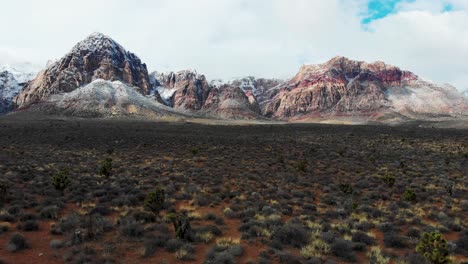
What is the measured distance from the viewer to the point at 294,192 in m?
22.2

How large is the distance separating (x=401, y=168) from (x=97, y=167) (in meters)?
25.7

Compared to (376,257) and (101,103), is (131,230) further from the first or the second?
(101,103)

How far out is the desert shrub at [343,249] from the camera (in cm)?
1256

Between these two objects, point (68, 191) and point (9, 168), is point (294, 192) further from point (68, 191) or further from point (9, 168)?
point (9, 168)

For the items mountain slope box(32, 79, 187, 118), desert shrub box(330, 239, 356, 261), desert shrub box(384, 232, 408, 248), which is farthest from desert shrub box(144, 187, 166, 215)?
mountain slope box(32, 79, 187, 118)

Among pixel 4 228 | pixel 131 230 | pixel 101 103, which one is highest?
pixel 101 103

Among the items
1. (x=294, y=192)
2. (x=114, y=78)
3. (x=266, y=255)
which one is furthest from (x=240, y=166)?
(x=114, y=78)

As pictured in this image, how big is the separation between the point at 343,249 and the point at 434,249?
9.30ft

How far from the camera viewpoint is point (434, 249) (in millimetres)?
11453

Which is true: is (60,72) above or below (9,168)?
above

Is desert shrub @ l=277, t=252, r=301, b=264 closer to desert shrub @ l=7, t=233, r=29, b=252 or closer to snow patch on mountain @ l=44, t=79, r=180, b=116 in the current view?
desert shrub @ l=7, t=233, r=29, b=252

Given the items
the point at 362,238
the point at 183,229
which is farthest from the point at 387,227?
the point at 183,229

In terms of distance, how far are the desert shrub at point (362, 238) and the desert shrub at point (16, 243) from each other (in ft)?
39.0

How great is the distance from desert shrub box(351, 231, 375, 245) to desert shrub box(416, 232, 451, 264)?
2.02m
